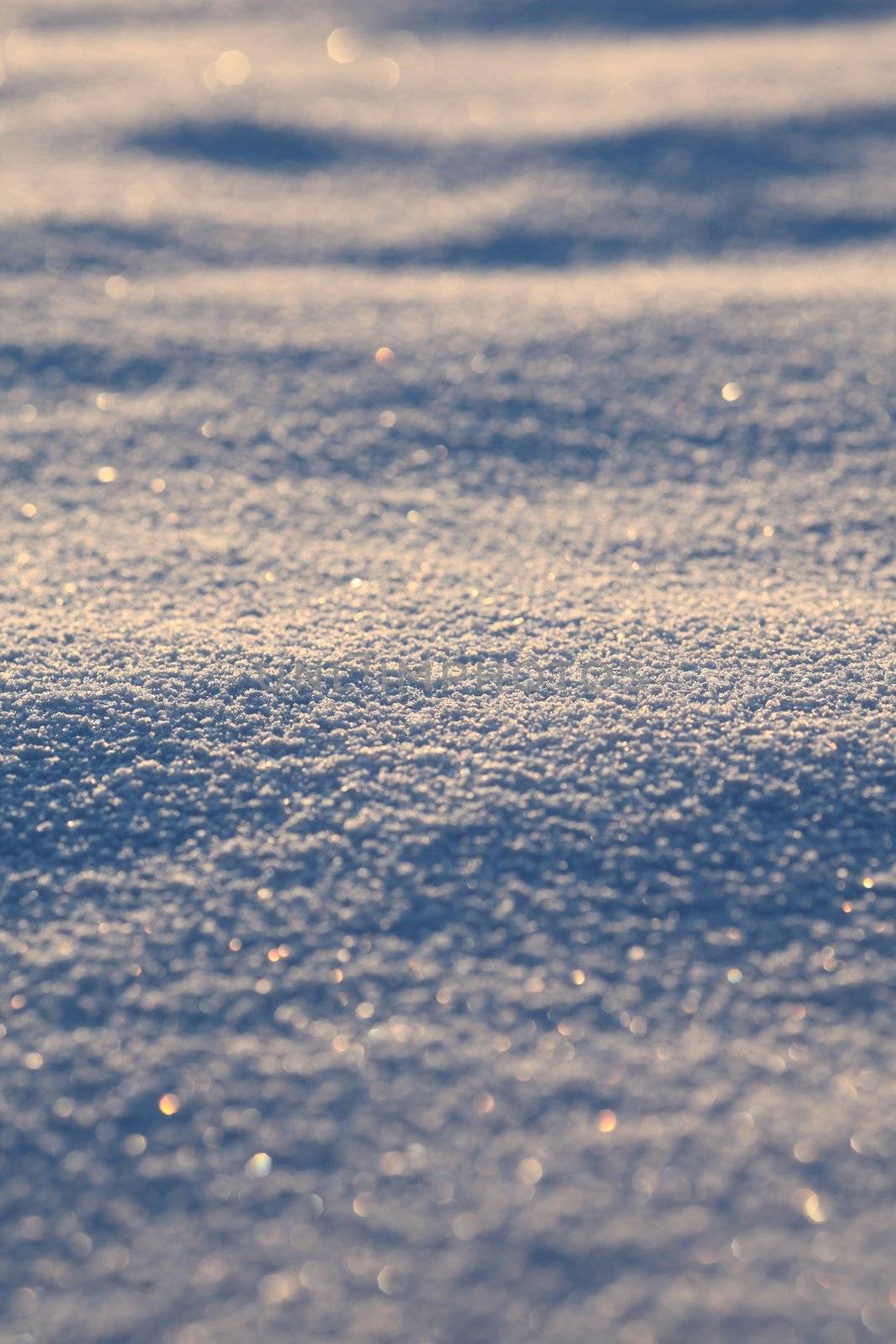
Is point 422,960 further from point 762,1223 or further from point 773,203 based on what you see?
point 773,203

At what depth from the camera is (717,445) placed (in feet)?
4.16

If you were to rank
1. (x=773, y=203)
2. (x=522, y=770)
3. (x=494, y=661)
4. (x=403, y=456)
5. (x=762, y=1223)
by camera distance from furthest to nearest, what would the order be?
(x=773, y=203) < (x=403, y=456) < (x=494, y=661) < (x=522, y=770) < (x=762, y=1223)

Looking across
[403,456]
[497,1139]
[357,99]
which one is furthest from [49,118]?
[497,1139]

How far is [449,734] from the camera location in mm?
918

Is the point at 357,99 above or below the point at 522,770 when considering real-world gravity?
above

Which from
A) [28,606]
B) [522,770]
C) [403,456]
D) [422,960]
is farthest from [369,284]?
[422,960]

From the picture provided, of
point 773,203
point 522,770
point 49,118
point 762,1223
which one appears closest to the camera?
point 762,1223

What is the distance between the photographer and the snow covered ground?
64 centimetres

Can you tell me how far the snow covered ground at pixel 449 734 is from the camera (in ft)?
2.10

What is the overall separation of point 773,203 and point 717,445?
1.98 feet

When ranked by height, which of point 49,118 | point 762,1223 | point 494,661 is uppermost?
point 49,118

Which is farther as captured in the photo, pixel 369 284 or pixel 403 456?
pixel 369 284

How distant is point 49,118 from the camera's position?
1840 millimetres

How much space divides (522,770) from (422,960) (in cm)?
18
